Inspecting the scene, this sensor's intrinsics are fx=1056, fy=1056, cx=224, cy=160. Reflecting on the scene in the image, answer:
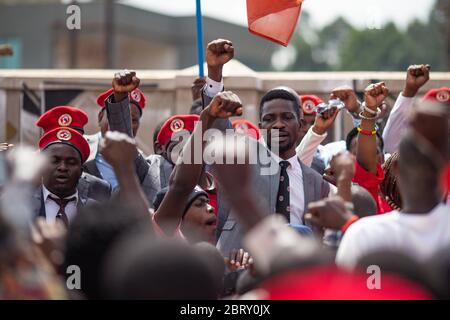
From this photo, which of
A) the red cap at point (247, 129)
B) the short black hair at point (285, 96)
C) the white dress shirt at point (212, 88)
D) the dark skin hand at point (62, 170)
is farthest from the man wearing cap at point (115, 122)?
the short black hair at point (285, 96)

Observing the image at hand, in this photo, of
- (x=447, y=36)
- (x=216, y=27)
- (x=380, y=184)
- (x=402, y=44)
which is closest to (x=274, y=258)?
(x=380, y=184)

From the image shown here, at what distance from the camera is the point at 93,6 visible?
4325 cm

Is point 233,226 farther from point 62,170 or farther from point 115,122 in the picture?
point 62,170

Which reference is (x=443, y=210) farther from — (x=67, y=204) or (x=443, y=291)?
(x=67, y=204)

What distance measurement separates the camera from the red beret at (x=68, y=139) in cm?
671

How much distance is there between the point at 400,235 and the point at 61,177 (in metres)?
3.14

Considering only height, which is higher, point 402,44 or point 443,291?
point 402,44

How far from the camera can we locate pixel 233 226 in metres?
6.10

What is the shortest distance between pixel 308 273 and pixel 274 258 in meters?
0.21

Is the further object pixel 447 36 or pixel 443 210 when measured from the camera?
pixel 447 36

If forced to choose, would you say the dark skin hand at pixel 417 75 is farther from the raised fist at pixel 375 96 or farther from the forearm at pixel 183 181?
the forearm at pixel 183 181

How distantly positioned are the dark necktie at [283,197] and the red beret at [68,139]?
1.29m

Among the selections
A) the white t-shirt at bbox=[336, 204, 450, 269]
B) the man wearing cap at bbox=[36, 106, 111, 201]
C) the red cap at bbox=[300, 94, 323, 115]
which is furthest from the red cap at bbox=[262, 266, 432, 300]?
the red cap at bbox=[300, 94, 323, 115]
